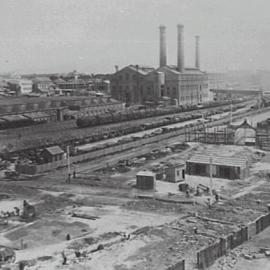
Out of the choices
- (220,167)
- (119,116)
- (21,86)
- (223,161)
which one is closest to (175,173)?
(220,167)

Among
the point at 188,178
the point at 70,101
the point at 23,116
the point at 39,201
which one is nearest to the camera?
the point at 39,201

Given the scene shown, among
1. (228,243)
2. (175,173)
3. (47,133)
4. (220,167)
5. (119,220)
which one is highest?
(47,133)

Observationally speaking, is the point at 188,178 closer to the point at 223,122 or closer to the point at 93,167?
the point at 93,167

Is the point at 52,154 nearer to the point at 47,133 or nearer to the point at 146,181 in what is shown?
the point at 146,181

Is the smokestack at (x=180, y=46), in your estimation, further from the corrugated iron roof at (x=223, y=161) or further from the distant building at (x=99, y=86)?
the corrugated iron roof at (x=223, y=161)

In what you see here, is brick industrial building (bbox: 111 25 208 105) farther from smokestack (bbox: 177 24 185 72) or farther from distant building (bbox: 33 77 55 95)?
distant building (bbox: 33 77 55 95)

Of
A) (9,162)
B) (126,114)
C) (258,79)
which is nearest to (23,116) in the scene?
(126,114)
